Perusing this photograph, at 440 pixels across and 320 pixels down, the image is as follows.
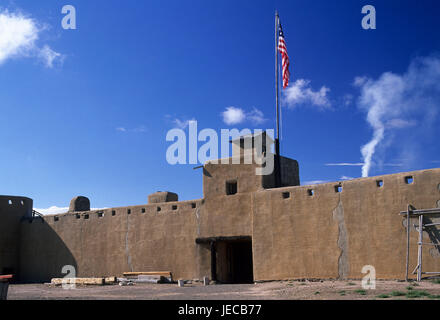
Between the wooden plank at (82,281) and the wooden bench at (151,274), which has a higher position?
the wooden bench at (151,274)

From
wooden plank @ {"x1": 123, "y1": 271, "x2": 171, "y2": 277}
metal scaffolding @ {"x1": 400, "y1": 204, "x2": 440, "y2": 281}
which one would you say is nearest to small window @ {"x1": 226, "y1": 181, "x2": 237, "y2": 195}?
wooden plank @ {"x1": 123, "y1": 271, "x2": 171, "y2": 277}

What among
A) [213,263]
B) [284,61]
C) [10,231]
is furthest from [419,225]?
[10,231]

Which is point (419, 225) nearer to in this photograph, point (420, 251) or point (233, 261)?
point (420, 251)

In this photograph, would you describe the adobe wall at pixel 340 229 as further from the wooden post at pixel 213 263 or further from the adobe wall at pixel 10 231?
the adobe wall at pixel 10 231

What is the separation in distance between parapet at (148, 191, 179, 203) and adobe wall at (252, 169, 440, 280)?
8436 mm

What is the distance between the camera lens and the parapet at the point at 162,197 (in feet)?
90.9

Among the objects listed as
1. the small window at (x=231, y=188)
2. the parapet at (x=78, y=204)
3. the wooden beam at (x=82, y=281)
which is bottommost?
the wooden beam at (x=82, y=281)

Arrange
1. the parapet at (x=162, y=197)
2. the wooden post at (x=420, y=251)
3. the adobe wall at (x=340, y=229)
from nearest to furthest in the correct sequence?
the wooden post at (x=420, y=251) → the adobe wall at (x=340, y=229) → the parapet at (x=162, y=197)

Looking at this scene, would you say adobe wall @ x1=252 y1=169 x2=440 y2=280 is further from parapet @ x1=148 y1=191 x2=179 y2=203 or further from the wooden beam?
parapet @ x1=148 y1=191 x2=179 y2=203

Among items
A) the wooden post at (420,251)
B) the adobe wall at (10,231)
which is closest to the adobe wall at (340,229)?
the wooden post at (420,251)

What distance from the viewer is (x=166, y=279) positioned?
22.9 metres

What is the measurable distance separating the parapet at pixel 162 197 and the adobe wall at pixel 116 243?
2920mm

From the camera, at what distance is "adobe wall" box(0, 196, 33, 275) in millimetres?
28375

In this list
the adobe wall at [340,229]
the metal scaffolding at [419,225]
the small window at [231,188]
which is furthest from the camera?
the small window at [231,188]
